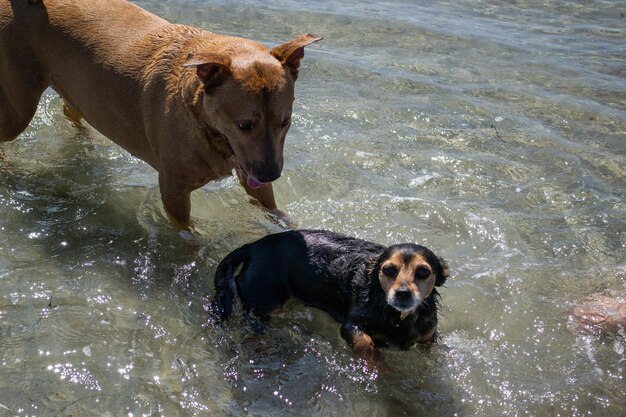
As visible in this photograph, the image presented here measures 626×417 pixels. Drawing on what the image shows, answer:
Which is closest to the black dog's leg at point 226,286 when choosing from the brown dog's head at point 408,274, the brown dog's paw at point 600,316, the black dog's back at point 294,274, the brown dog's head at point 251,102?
the black dog's back at point 294,274

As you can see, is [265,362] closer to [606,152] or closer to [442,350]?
[442,350]

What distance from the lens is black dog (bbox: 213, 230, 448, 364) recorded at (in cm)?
392

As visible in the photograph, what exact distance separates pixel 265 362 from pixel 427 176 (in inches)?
105

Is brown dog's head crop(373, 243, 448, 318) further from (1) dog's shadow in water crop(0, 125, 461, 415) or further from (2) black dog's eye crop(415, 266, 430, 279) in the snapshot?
(1) dog's shadow in water crop(0, 125, 461, 415)

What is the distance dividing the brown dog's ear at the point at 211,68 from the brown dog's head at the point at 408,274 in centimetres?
142

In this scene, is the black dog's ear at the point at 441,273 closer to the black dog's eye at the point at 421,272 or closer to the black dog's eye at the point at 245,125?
the black dog's eye at the point at 421,272

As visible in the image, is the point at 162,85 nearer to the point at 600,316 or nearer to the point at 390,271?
the point at 390,271

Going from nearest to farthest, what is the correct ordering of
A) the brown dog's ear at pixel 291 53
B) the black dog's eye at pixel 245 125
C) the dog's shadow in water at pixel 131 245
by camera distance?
1. the dog's shadow in water at pixel 131 245
2. the black dog's eye at pixel 245 125
3. the brown dog's ear at pixel 291 53

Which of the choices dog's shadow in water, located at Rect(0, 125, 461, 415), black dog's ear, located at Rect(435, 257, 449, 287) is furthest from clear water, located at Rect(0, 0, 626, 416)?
black dog's ear, located at Rect(435, 257, 449, 287)

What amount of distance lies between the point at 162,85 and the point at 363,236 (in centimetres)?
176

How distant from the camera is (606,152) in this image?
6727 millimetres

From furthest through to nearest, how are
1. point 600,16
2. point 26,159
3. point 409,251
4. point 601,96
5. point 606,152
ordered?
point 600,16
point 601,96
point 606,152
point 26,159
point 409,251

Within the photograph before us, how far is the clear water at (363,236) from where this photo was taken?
153 inches

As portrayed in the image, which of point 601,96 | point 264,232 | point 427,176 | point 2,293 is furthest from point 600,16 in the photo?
point 2,293
